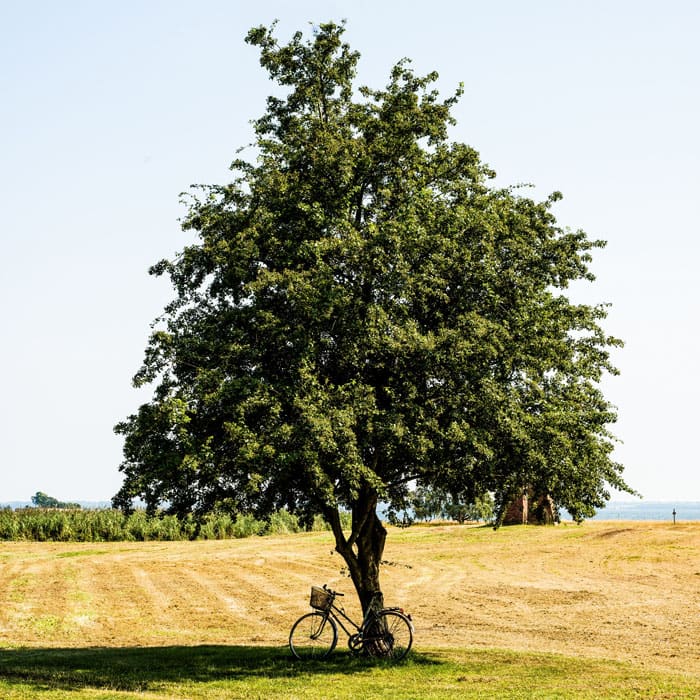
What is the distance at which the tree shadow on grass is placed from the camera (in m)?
19.1

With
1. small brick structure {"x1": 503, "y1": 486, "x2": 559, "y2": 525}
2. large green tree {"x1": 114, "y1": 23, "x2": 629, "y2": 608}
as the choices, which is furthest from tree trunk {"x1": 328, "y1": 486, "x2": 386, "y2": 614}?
small brick structure {"x1": 503, "y1": 486, "x2": 559, "y2": 525}

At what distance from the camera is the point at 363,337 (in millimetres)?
19328

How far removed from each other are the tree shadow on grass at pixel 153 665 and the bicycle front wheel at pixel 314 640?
0.33 m

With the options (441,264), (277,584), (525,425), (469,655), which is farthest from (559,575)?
(441,264)

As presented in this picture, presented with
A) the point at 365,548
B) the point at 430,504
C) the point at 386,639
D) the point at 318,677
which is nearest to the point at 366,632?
the point at 386,639

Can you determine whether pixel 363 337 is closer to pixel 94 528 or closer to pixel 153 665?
pixel 153 665

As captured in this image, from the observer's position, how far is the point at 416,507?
920 inches

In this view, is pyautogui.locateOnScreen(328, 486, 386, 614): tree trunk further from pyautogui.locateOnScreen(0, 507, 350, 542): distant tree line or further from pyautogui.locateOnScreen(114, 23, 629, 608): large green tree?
pyautogui.locateOnScreen(0, 507, 350, 542): distant tree line

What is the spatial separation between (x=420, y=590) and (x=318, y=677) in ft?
58.0

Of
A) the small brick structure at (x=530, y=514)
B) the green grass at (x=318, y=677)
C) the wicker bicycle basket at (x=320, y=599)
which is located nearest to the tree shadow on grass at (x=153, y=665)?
the green grass at (x=318, y=677)

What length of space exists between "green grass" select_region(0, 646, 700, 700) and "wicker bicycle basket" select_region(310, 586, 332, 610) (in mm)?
1354

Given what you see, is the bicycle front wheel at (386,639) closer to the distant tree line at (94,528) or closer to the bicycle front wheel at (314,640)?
the bicycle front wheel at (314,640)

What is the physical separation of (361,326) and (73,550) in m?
36.8

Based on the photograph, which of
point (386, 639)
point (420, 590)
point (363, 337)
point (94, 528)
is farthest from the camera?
point (94, 528)
